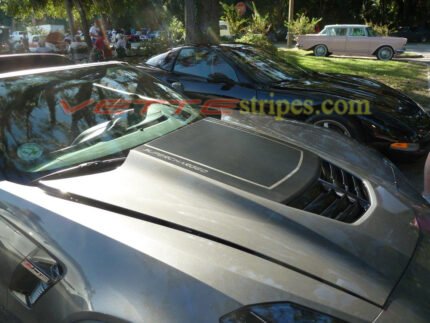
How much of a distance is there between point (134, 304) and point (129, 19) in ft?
161

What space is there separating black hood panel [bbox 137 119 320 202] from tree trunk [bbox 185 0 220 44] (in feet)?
28.4

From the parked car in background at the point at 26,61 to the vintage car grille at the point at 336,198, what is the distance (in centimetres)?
281

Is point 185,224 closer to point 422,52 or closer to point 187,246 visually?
point 187,246

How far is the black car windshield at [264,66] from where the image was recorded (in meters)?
4.95

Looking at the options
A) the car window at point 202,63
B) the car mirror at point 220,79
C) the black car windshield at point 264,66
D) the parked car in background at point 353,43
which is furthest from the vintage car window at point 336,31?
the car mirror at point 220,79

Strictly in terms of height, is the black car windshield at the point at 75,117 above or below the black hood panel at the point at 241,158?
above

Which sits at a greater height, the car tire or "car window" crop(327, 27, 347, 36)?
"car window" crop(327, 27, 347, 36)

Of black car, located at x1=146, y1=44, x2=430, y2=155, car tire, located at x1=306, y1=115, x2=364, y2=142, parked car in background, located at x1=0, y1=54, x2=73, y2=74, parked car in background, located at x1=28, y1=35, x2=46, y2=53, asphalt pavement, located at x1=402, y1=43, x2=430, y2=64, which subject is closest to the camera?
parked car in background, located at x1=0, y1=54, x2=73, y2=74

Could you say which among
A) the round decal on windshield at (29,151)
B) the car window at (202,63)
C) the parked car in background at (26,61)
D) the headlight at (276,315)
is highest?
the parked car in background at (26,61)

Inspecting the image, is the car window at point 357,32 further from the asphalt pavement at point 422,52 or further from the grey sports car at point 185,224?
the grey sports car at point 185,224

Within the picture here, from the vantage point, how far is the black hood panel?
185cm

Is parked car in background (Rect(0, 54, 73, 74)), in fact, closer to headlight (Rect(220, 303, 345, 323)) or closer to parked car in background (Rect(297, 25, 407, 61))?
headlight (Rect(220, 303, 345, 323))

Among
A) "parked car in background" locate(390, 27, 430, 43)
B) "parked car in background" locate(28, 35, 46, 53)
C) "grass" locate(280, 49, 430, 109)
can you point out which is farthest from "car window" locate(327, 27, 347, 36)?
"parked car in background" locate(28, 35, 46, 53)

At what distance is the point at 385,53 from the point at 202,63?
13.5 metres
